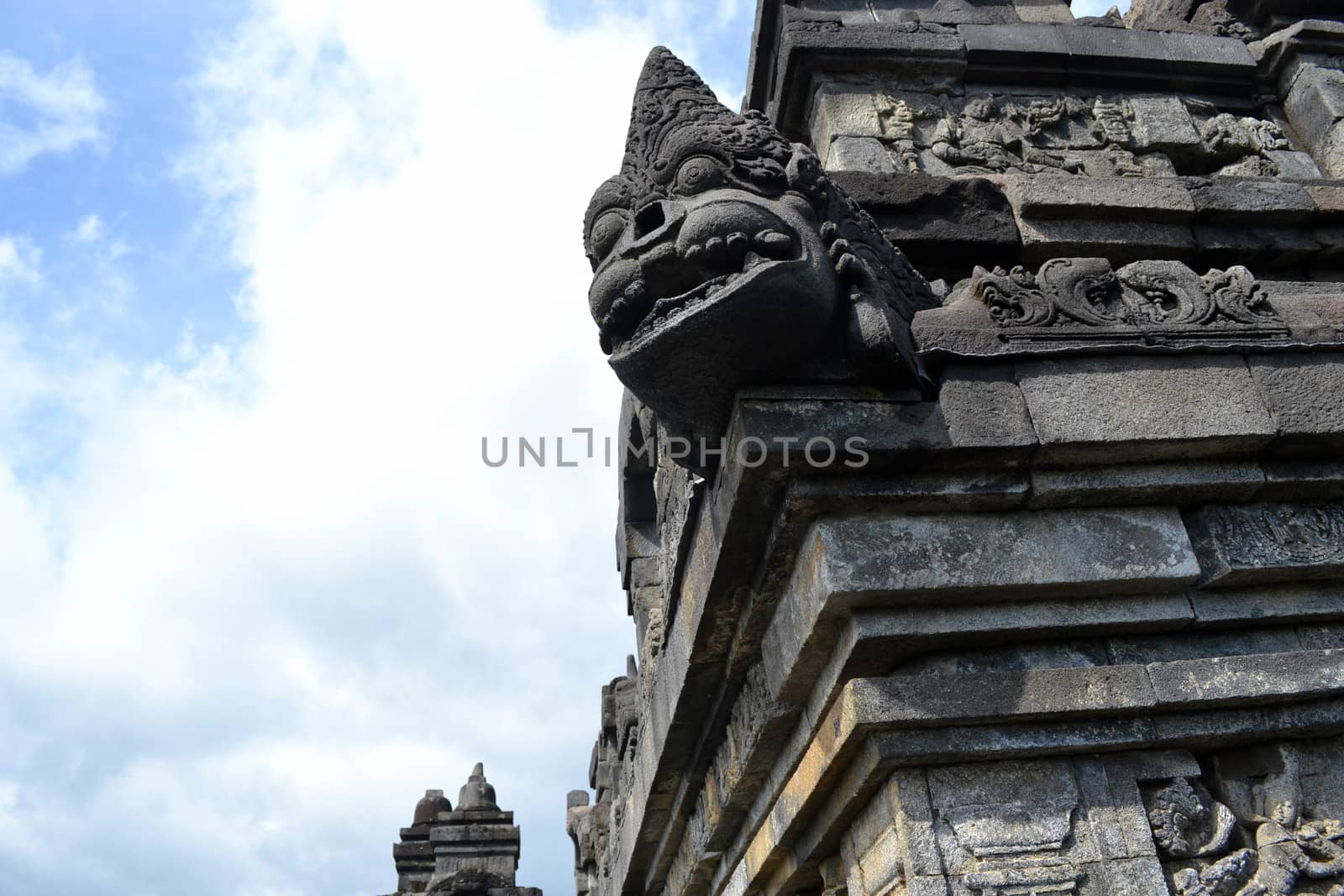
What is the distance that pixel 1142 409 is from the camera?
3.25 metres

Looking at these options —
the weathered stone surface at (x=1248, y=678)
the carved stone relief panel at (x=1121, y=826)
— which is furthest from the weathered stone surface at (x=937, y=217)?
the carved stone relief panel at (x=1121, y=826)

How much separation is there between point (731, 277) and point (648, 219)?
0.49 metres

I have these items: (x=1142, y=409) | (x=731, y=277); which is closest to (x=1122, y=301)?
(x=1142, y=409)

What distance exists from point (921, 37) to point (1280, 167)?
1.79 meters

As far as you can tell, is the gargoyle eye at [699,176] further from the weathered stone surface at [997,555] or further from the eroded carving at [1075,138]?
the eroded carving at [1075,138]

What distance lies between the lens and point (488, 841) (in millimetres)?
12039

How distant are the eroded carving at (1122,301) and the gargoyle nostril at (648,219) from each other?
3.56 feet

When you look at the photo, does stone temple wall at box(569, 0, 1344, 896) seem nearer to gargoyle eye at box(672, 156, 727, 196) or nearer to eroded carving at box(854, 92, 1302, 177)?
gargoyle eye at box(672, 156, 727, 196)

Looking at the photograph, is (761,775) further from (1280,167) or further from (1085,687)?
(1280,167)

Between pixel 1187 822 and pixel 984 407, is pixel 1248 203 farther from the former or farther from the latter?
pixel 1187 822

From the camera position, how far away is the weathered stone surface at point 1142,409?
319 cm

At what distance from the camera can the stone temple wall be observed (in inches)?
116

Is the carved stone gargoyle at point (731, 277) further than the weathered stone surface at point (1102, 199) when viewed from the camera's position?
No

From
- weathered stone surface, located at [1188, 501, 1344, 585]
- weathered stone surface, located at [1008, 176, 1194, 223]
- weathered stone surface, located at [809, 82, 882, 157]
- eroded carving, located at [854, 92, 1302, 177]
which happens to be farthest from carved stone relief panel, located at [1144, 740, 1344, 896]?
weathered stone surface, located at [809, 82, 882, 157]
